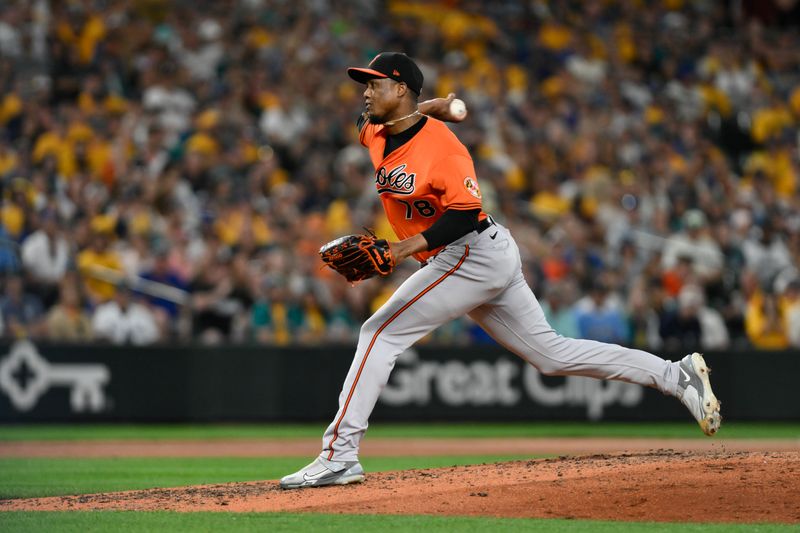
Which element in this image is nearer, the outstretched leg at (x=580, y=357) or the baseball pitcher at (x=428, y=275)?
the baseball pitcher at (x=428, y=275)

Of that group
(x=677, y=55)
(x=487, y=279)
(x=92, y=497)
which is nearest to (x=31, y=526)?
(x=92, y=497)

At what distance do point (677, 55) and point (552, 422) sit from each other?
25.1 ft

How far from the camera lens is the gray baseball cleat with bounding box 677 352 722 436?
652 centimetres

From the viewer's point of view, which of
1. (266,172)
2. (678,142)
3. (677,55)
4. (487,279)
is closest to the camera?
(487,279)

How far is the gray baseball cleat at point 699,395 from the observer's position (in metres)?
6.52

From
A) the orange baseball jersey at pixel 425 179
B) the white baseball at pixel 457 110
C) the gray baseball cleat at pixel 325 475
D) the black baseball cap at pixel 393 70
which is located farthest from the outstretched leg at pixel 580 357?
the black baseball cap at pixel 393 70

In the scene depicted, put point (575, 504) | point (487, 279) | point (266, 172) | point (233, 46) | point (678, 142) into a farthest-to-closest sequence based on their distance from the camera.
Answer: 1. point (678, 142)
2. point (233, 46)
3. point (266, 172)
4. point (487, 279)
5. point (575, 504)

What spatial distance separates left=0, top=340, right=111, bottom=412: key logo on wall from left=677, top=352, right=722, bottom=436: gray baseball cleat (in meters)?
7.77

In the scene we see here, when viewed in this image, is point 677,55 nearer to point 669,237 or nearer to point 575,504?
point 669,237

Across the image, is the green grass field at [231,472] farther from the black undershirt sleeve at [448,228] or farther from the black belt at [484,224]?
the black belt at [484,224]

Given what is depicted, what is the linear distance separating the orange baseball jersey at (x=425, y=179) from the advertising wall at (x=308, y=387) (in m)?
6.80

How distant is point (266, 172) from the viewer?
14852 millimetres

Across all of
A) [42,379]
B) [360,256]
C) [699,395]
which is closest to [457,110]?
[360,256]

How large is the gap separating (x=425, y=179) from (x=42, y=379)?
7.77m
